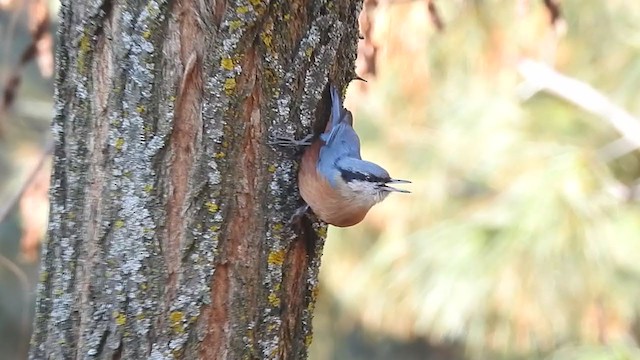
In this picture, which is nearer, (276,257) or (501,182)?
(276,257)

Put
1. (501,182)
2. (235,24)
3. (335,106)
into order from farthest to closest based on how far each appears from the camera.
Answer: (501,182) → (335,106) → (235,24)

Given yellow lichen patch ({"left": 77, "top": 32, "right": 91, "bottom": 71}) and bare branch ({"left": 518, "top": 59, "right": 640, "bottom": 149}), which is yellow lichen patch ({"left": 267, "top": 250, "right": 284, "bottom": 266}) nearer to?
yellow lichen patch ({"left": 77, "top": 32, "right": 91, "bottom": 71})

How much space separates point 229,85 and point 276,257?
21 centimetres

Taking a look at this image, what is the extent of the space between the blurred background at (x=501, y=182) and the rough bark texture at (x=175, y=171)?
2.26ft

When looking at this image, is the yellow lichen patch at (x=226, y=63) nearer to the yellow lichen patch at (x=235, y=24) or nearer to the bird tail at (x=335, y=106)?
the yellow lichen patch at (x=235, y=24)

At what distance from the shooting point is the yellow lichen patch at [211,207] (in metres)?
0.83

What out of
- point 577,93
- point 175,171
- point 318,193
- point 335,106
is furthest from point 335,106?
point 577,93

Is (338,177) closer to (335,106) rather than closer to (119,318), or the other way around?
(335,106)

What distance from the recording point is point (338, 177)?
960 mm

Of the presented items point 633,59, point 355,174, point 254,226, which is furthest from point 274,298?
point 633,59

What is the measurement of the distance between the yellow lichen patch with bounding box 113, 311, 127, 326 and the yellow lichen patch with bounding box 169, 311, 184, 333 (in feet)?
0.17

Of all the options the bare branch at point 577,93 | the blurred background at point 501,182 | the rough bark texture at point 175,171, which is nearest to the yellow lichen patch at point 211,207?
the rough bark texture at point 175,171

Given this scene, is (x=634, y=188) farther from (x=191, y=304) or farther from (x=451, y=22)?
(x=191, y=304)

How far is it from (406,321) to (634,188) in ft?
3.00
